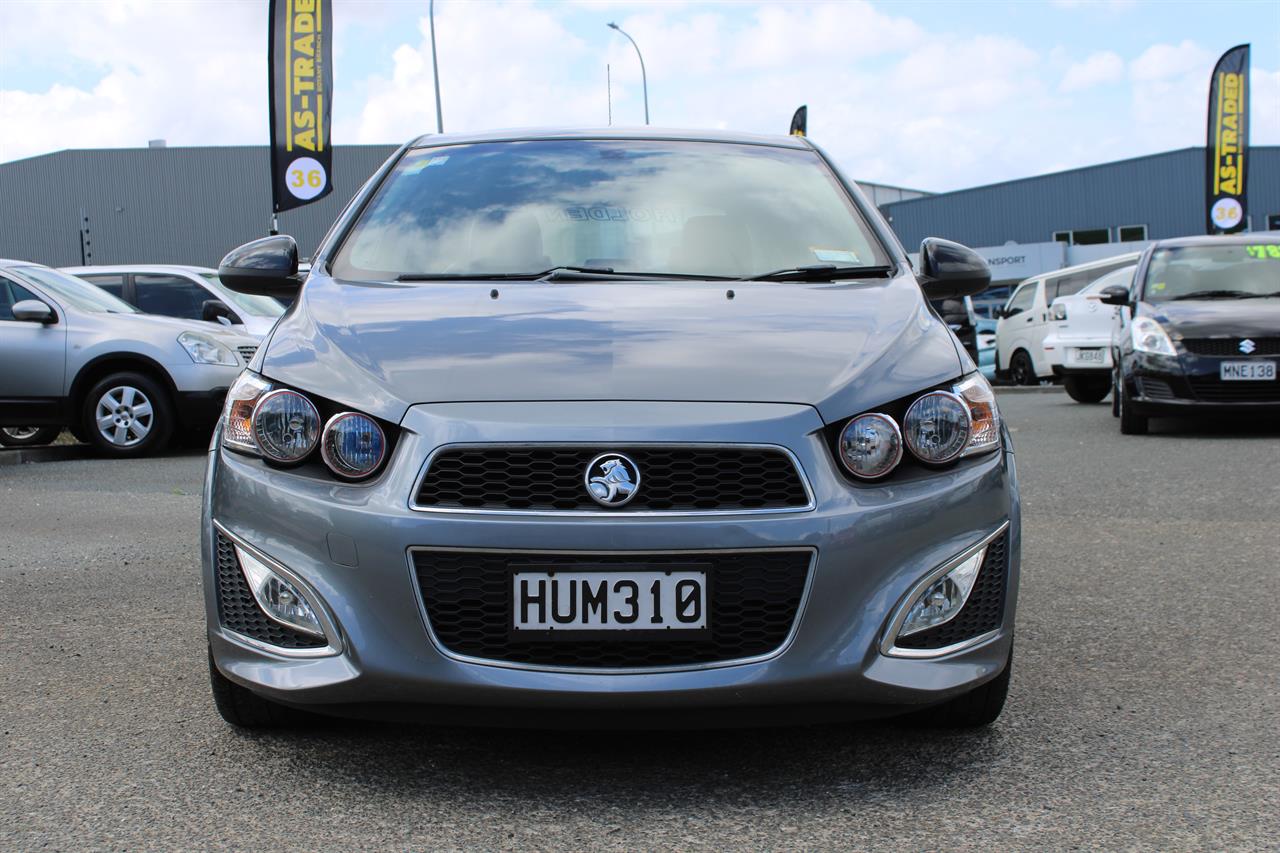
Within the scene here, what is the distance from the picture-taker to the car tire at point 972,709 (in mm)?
3178

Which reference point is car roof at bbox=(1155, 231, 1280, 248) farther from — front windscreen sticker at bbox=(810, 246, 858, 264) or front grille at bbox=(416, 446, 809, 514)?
front grille at bbox=(416, 446, 809, 514)

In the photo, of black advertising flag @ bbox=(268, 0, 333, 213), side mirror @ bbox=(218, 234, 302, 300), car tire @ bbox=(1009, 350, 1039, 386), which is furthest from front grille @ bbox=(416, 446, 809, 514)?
car tire @ bbox=(1009, 350, 1039, 386)

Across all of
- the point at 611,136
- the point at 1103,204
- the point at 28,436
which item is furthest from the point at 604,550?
the point at 1103,204

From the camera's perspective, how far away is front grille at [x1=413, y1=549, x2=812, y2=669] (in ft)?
8.84

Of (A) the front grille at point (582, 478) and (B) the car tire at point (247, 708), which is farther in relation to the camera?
(B) the car tire at point (247, 708)

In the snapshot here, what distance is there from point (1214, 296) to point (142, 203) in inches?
1809

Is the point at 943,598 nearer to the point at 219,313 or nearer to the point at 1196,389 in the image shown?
the point at 1196,389

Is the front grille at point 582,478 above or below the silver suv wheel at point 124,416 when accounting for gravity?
above

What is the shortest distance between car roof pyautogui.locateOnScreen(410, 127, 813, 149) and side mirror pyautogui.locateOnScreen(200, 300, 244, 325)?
7.84 metres

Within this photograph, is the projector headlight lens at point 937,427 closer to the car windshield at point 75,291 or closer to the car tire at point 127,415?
the car tire at point 127,415

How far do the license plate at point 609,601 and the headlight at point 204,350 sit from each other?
8646mm

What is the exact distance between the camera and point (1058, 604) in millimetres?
4797

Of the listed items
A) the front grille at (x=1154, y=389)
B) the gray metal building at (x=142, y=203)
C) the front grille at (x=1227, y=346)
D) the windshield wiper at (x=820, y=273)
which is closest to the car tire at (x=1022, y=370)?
the front grille at (x=1154, y=389)

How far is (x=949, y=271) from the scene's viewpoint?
3.94m
